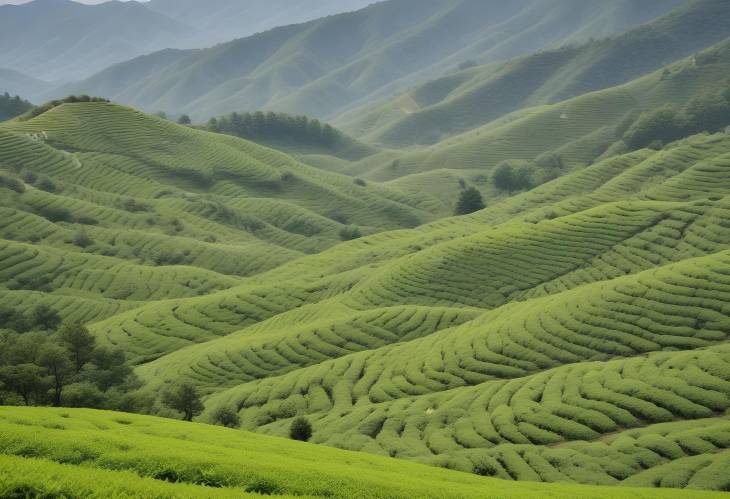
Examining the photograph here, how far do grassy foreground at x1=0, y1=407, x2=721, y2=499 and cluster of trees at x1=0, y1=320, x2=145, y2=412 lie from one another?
24.4m

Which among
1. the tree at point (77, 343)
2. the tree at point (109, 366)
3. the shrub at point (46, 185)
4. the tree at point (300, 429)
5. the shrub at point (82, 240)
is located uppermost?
the shrub at point (46, 185)

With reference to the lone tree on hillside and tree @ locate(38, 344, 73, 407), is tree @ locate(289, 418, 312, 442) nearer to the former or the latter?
tree @ locate(38, 344, 73, 407)

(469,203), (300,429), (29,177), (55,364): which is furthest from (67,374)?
(469,203)

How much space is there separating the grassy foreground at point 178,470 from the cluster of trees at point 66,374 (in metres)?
24.4

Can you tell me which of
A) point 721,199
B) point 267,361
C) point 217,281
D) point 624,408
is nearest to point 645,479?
point 624,408

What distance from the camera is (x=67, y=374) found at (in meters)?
61.9

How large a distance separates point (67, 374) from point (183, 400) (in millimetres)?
11888

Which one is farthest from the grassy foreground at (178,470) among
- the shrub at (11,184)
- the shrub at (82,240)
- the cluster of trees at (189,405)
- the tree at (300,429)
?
the shrub at (11,184)

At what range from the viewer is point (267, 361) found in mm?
80125

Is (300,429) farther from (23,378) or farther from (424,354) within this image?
(23,378)

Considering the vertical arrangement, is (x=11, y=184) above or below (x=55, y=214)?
above

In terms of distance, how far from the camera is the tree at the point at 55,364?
5809cm

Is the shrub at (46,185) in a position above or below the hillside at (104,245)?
above

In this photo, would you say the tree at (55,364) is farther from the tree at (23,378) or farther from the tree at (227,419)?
the tree at (227,419)
